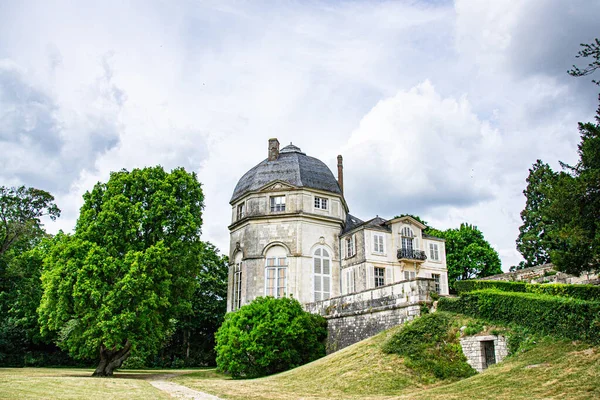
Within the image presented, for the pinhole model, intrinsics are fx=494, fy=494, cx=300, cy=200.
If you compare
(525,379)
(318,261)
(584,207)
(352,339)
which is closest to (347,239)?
(318,261)

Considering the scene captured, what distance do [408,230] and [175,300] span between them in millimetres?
15004

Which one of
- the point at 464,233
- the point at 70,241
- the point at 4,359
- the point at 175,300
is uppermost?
the point at 464,233

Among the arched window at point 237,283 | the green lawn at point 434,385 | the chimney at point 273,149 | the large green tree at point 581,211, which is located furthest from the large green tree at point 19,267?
the large green tree at point 581,211

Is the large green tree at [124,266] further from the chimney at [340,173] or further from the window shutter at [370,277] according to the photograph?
the chimney at [340,173]

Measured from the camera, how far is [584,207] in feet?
44.4

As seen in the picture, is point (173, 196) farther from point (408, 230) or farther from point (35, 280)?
point (408, 230)

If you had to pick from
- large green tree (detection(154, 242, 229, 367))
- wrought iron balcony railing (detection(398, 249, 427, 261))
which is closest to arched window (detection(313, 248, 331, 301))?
wrought iron balcony railing (detection(398, 249, 427, 261))

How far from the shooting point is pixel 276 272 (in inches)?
1214

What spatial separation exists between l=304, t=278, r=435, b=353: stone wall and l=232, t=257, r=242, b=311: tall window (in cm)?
658

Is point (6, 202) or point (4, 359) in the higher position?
point (6, 202)

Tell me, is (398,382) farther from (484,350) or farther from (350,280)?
(350,280)

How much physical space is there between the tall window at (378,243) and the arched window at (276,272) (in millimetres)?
5617

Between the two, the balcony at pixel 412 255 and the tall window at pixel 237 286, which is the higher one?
the balcony at pixel 412 255

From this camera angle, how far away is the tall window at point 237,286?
3177 cm
